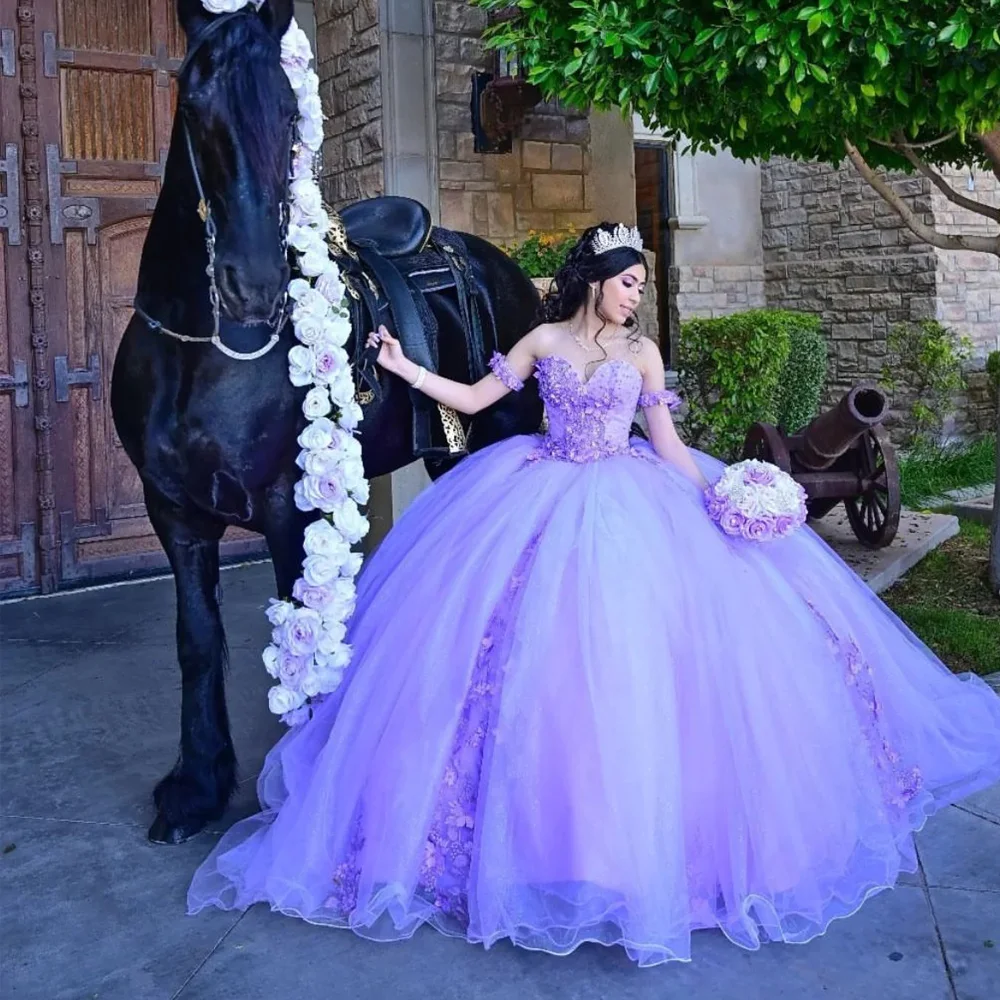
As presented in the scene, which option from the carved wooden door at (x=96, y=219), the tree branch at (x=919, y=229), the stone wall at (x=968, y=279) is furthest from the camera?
the stone wall at (x=968, y=279)

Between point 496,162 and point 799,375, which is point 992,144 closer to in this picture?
point 496,162

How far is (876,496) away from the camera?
659cm

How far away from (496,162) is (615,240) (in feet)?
12.9

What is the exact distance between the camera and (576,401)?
3.26 meters

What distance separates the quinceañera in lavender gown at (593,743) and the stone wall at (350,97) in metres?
4.13

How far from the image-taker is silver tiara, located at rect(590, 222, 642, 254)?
333 cm

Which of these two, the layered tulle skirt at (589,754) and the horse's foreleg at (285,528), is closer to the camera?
the layered tulle skirt at (589,754)

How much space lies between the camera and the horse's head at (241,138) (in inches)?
107

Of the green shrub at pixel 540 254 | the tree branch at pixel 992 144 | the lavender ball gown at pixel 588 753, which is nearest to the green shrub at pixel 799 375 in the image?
the green shrub at pixel 540 254

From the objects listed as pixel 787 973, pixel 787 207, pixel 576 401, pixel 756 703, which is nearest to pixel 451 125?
pixel 576 401

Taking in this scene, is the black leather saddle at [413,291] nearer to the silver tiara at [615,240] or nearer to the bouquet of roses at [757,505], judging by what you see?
the silver tiara at [615,240]

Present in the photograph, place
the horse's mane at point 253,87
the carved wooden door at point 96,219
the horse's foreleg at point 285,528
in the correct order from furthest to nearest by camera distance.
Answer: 1. the carved wooden door at point 96,219
2. the horse's foreleg at point 285,528
3. the horse's mane at point 253,87

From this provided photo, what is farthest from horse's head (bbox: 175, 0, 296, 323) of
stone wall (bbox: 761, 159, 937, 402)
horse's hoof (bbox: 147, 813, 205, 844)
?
stone wall (bbox: 761, 159, 937, 402)

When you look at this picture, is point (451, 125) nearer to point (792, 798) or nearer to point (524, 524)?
point (524, 524)
